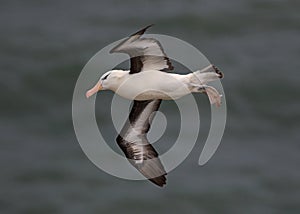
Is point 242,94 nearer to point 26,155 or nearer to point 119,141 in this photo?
point 26,155

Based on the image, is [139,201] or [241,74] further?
[241,74]

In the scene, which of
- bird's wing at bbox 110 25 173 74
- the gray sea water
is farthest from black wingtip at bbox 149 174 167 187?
the gray sea water

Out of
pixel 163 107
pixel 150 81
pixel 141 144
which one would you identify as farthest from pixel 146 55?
pixel 163 107

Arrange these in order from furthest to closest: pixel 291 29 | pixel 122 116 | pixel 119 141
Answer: pixel 291 29, pixel 122 116, pixel 119 141

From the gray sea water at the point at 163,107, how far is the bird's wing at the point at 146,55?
7.73 meters

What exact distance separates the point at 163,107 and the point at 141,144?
798 cm

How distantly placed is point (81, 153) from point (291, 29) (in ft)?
16.5

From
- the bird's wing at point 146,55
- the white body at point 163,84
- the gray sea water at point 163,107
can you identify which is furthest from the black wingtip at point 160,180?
the gray sea water at point 163,107

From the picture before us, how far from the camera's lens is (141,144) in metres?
11.9

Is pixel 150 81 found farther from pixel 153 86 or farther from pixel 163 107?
pixel 163 107

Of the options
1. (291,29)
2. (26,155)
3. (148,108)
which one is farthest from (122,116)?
(291,29)

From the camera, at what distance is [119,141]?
39.0 ft

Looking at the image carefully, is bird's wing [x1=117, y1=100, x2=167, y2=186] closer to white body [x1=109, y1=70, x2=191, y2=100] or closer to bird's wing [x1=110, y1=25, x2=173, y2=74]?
white body [x1=109, y1=70, x2=191, y2=100]

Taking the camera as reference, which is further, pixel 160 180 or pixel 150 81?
pixel 160 180
